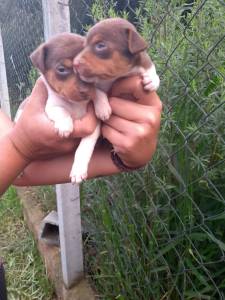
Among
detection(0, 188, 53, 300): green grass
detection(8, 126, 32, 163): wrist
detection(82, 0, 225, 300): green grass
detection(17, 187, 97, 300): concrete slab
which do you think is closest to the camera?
detection(8, 126, 32, 163): wrist

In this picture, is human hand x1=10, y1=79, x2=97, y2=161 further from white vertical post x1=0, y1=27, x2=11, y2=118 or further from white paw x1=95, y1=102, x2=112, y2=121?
white vertical post x1=0, y1=27, x2=11, y2=118

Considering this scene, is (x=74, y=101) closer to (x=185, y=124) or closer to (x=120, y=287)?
(x=185, y=124)

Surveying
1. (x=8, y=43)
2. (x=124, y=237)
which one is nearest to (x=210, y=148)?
(x=124, y=237)

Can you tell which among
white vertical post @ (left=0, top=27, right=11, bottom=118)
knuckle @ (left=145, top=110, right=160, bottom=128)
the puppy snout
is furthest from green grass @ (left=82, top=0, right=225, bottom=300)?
white vertical post @ (left=0, top=27, right=11, bottom=118)

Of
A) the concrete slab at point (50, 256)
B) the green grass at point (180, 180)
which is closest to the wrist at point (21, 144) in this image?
the green grass at point (180, 180)

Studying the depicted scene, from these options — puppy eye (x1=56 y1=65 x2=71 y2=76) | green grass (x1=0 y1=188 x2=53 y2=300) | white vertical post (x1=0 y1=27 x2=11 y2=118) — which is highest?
puppy eye (x1=56 y1=65 x2=71 y2=76)

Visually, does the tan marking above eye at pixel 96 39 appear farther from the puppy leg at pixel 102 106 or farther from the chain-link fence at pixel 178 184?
the chain-link fence at pixel 178 184
